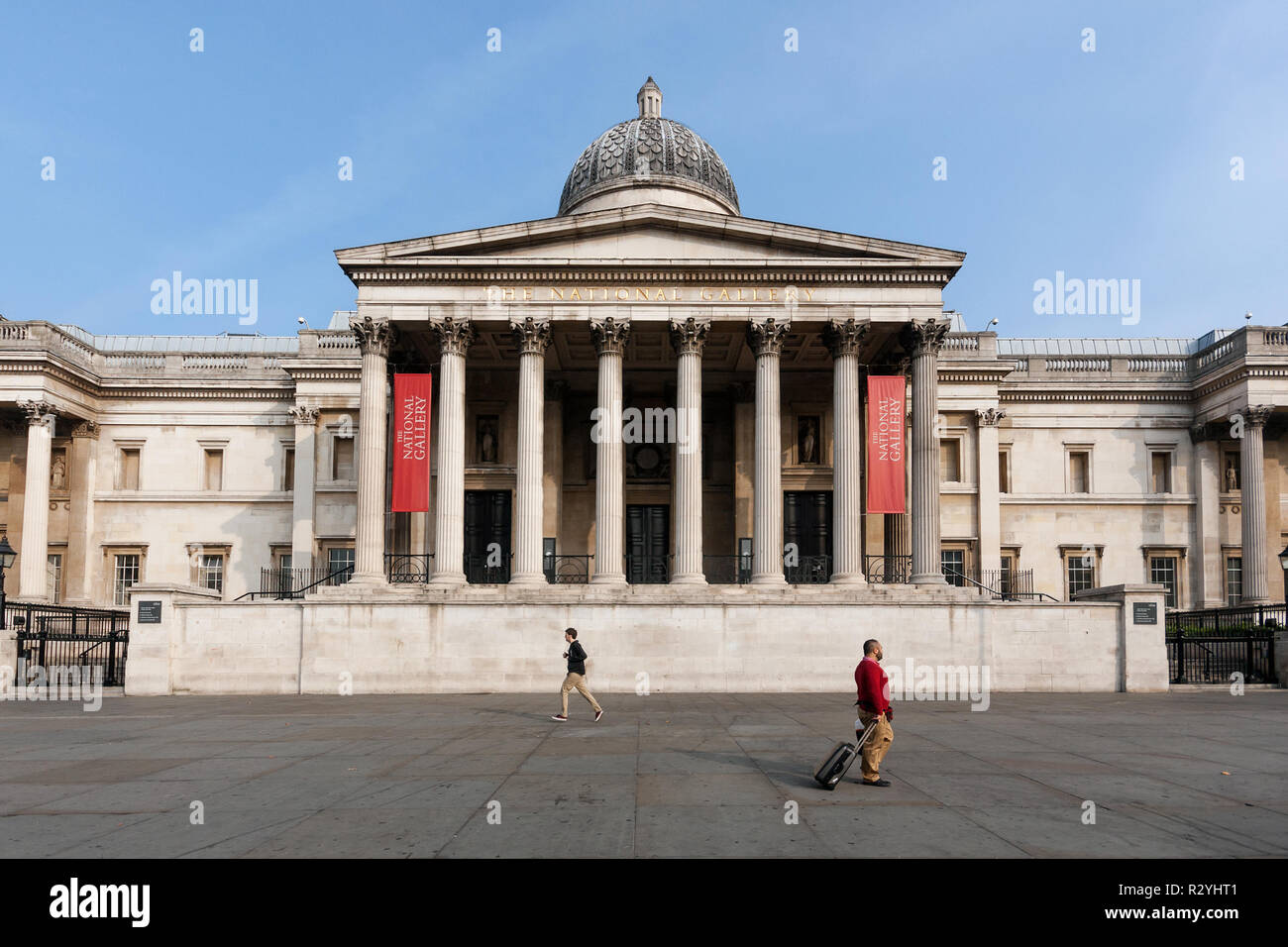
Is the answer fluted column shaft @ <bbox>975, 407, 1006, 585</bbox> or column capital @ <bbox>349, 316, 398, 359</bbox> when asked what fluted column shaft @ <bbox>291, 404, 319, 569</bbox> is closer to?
column capital @ <bbox>349, 316, 398, 359</bbox>

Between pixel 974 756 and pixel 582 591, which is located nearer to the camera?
pixel 974 756

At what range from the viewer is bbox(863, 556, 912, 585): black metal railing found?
3269 centimetres

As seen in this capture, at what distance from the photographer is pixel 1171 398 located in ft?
152

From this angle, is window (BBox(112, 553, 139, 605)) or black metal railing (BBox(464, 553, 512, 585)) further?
window (BBox(112, 553, 139, 605))

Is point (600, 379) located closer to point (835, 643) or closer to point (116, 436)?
point (835, 643)

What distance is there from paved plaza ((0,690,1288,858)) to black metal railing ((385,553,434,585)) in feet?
39.2

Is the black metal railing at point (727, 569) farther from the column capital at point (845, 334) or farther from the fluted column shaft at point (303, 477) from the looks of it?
the fluted column shaft at point (303, 477)

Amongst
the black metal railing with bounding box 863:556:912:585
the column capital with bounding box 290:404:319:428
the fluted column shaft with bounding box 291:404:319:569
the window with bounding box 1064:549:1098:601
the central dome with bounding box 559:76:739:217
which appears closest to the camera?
the black metal railing with bounding box 863:556:912:585

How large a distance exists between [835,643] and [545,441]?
13761 millimetres

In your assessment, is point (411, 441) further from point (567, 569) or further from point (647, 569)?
point (647, 569)

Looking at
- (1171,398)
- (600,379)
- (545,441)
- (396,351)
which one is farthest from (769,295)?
(1171,398)

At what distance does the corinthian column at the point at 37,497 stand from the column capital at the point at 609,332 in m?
27.1

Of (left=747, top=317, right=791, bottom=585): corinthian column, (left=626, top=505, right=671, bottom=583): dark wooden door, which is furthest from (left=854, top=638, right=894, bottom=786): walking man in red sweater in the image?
(left=626, top=505, right=671, bottom=583): dark wooden door

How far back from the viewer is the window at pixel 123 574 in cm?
4653
